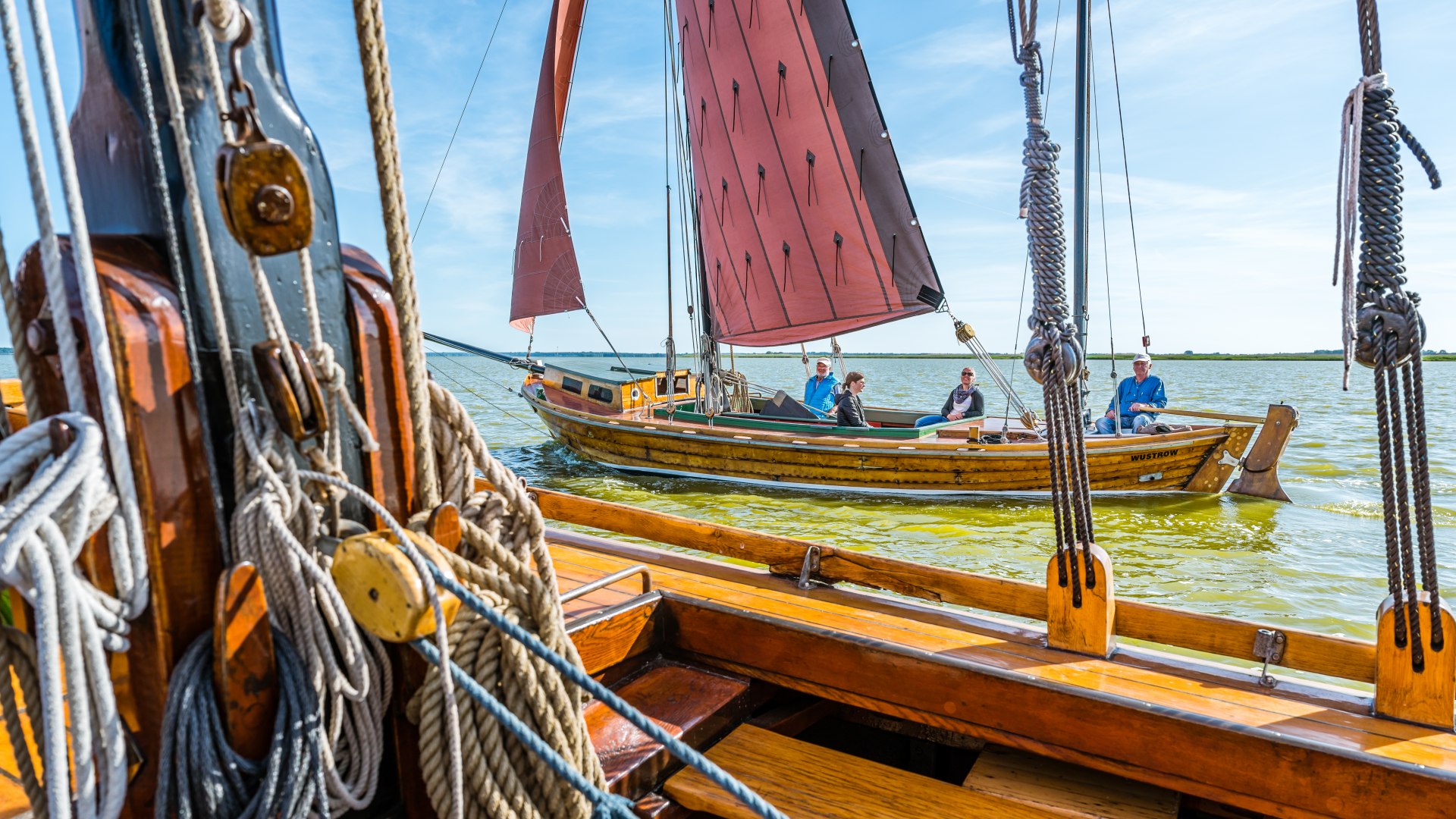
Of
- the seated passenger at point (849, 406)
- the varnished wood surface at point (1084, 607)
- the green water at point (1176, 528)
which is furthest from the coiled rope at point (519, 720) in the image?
the seated passenger at point (849, 406)

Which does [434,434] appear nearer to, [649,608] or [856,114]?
[649,608]

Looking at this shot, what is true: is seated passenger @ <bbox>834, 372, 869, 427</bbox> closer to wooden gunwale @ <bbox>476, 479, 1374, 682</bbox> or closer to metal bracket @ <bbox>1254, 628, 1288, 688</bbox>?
wooden gunwale @ <bbox>476, 479, 1374, 682</bbox>

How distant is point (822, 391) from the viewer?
1188 centimetres

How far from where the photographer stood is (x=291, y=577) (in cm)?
109

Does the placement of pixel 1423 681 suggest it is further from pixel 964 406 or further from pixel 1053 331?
pixel 964 406

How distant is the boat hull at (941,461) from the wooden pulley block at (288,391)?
8.81 m

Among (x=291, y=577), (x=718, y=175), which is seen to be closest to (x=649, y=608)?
(x=291, y=577)

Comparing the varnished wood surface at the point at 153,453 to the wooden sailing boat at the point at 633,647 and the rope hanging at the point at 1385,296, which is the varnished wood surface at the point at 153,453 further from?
the rope hanging at the point at 1385,296

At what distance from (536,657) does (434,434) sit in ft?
1.34

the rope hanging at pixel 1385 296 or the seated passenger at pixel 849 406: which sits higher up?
the rope hanging at pixel 1385 296

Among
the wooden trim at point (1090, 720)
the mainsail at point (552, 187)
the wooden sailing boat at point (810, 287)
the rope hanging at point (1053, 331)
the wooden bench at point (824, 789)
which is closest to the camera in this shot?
the wooden trim at point (1090, 720)

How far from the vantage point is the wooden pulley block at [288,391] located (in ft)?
3.57

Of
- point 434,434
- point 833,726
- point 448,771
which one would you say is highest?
point 434,434

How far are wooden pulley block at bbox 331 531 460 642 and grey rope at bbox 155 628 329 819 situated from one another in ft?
0.54
